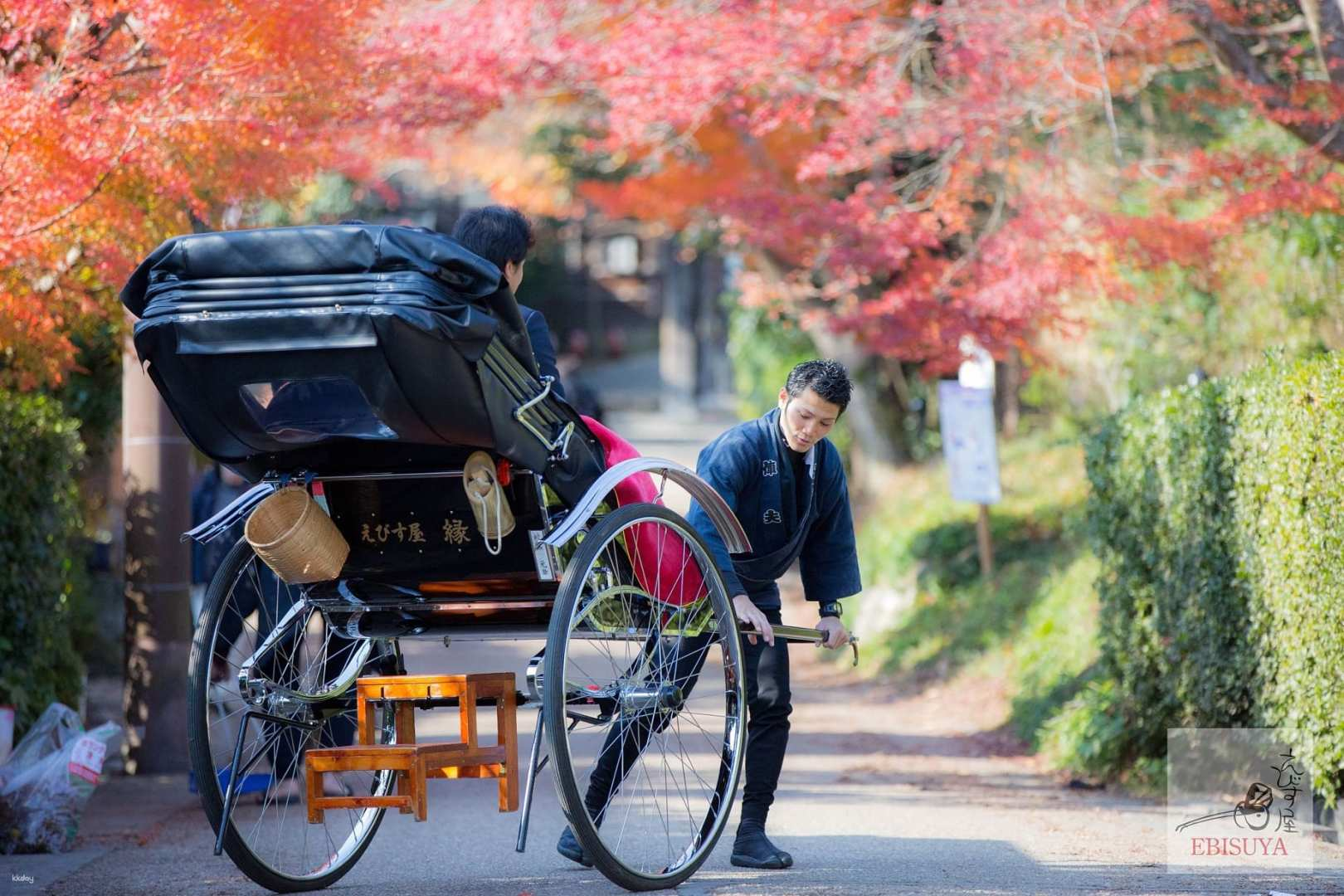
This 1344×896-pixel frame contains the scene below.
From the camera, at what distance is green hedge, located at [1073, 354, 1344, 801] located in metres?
5.15

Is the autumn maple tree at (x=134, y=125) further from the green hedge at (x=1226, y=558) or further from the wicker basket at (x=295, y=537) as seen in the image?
the green hedge at (x=1226, y=558)

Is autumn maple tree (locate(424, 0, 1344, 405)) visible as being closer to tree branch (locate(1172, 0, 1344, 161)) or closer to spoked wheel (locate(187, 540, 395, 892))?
tree branch (locate(1172, 0, 1344, 161))

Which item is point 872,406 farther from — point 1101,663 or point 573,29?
point 1101,663

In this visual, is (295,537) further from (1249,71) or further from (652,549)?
(1249,71)

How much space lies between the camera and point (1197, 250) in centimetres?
826

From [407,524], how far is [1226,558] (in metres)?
3.57

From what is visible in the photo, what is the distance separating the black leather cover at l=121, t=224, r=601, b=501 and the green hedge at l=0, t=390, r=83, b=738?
2.65 metres

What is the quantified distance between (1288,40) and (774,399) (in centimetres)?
859

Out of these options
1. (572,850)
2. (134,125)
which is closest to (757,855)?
(572,850)

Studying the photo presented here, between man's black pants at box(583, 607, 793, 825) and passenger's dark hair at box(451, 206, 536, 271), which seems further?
man's black pants at box(583, 607, 793, 825)

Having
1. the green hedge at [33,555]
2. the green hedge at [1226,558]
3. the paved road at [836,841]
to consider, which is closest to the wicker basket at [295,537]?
the paved road at [836,841]

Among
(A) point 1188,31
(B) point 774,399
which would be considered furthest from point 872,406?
(A) point 1188,31

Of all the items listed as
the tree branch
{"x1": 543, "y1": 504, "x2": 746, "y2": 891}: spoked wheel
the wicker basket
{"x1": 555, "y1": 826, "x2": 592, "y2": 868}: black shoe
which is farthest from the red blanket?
the tree branch

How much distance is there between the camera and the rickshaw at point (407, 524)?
386 cm
